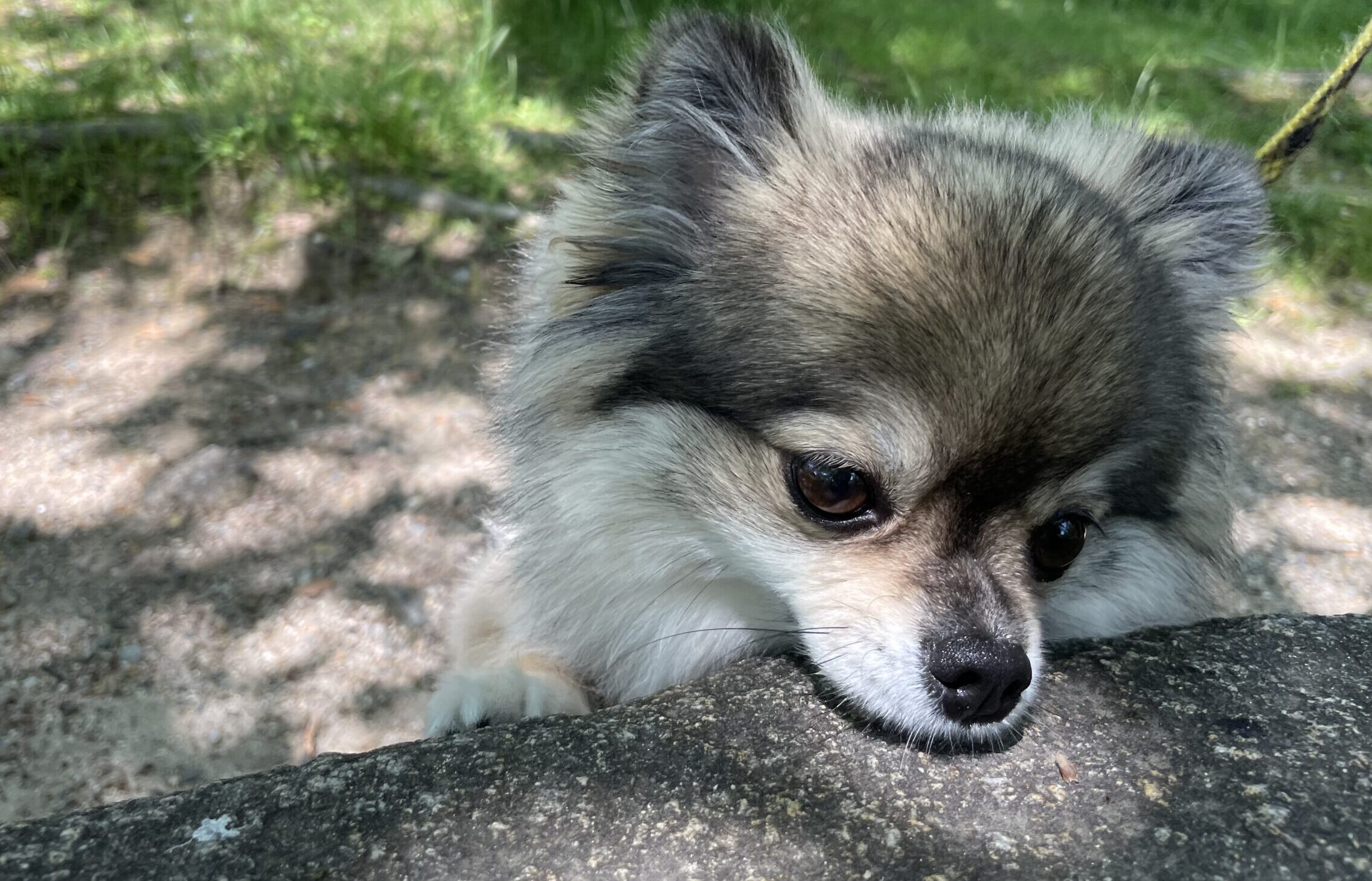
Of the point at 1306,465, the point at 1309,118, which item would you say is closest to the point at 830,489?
the point at 1309,118

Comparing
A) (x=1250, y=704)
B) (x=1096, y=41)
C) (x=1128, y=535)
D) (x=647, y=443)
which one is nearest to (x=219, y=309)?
(x=647, y=443)

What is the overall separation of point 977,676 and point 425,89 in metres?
5.49

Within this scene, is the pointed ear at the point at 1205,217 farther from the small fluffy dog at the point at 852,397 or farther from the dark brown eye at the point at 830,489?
the dark brown eye at the point at 830,489

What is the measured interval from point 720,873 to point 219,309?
4.61 meters

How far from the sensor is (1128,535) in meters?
2.70

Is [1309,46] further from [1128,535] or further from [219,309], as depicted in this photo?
[219,309]

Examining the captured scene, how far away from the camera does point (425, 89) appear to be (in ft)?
20.6

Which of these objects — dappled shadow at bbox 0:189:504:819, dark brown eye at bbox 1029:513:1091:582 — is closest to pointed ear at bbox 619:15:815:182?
dark brown eye at bbox 1029:513:1091:582

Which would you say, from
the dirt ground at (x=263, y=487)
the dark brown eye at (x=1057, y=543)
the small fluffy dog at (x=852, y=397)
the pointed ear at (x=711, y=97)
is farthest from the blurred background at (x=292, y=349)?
the pointed ear at (x=711, y=97)

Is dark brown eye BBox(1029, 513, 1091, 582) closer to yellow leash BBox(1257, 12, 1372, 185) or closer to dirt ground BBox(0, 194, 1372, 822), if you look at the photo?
yellow leash BBox(1257, 12, 1372, 185)

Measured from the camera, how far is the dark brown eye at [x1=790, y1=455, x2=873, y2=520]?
2279mm

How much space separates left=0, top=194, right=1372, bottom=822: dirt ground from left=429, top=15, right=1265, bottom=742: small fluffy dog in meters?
1.21

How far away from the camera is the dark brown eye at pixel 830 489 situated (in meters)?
2.28

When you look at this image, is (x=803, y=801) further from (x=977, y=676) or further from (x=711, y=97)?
(x=711, y=97)
